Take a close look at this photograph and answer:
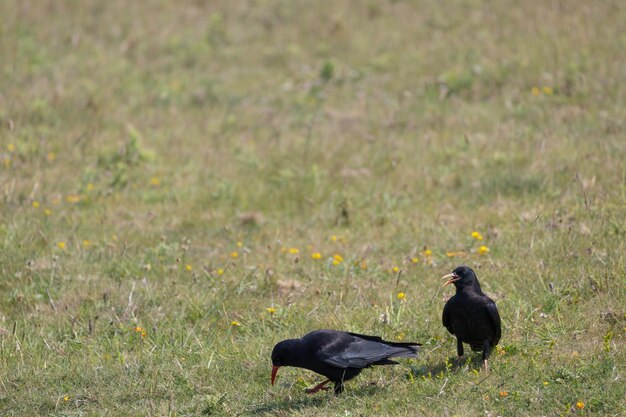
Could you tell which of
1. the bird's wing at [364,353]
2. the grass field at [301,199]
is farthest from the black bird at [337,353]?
the grass field at [301,199]

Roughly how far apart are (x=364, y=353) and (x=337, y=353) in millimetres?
185

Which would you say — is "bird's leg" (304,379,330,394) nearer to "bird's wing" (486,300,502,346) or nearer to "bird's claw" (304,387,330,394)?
"bird's claw" (304,387,330,394)

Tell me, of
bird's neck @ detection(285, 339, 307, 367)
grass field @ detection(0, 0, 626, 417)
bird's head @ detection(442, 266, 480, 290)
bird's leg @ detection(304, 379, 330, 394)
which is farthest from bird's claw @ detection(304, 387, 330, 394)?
bird's head @ detection(442, 266, 480, 290)

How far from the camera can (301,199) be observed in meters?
9.97

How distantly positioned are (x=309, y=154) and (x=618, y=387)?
6.15 metres

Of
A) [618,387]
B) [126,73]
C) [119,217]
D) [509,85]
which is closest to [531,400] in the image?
[618,387]

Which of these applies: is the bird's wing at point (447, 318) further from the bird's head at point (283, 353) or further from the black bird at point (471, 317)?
the bird's head at point (283, 353)

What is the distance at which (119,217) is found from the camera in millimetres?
9758

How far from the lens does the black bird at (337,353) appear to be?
19.0ft

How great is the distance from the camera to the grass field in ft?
20.6

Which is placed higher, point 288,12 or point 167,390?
point 288,12

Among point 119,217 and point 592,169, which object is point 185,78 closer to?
point 119,217

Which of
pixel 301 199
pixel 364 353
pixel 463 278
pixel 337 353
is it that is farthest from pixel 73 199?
pixel 463 278

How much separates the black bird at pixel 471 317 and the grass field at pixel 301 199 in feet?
0.73
